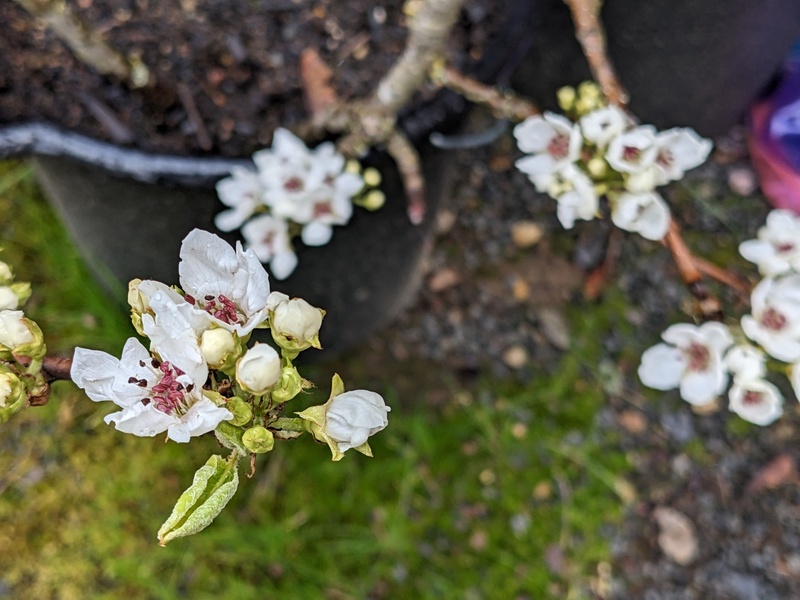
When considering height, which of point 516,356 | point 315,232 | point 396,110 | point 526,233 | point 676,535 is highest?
point 396,110

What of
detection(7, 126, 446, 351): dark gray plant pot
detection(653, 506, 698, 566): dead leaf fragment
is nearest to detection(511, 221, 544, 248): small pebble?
detection(7, 126, 446, 351): dark gray plant pot

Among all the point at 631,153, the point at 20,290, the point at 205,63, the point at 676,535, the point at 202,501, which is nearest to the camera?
the point at 202,501

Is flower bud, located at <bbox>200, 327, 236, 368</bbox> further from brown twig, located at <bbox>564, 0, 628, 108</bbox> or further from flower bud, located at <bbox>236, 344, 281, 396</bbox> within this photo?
brown twig, located at <bbox>564, 0, 628, 108</bbox>

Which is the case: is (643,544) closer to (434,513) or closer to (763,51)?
(434,513)

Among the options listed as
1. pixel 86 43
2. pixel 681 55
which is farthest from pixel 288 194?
pixel 681 55

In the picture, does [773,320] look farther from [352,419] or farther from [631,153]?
[352,419]

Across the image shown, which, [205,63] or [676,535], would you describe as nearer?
[205,63]

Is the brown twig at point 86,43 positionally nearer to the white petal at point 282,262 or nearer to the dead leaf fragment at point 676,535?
the white petal at point 282,262
